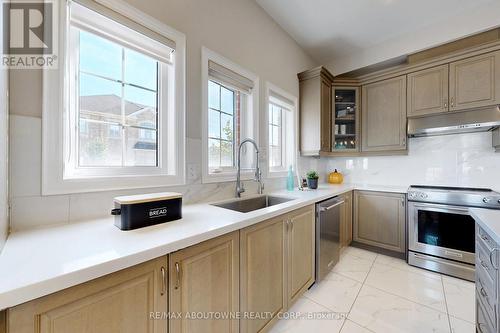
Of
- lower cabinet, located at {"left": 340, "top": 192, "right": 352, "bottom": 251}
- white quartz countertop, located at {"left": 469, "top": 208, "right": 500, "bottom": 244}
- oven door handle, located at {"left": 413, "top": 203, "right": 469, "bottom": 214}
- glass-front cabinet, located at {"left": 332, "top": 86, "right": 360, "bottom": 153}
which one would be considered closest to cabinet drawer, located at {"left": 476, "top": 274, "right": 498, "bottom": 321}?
white quartz countertop, located at {"left": 469, "top": 208, "right": 500, "bottom": 244}

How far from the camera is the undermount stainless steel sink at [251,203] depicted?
1.72 metres

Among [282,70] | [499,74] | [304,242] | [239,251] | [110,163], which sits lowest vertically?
[304,242]

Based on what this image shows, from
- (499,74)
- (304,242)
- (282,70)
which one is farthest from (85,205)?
(499,74)

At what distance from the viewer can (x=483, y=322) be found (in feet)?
3.61

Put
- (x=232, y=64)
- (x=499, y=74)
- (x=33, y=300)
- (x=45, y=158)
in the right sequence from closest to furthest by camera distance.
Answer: (x=33, y=300) < (x=45, y=158) < (x=232, y=64) < (x=499, y=74)

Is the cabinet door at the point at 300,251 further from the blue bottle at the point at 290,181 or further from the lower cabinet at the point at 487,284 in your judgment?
the lower cabinet at the point at 487,284

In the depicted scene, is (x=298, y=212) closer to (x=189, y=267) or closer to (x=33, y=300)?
(x=189, y=267)

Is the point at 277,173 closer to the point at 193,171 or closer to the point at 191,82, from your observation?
the point at 193,171

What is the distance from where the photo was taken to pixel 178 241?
0.83 meters

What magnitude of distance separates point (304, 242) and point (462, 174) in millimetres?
2281

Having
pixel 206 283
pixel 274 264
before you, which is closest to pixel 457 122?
pixel 274 264

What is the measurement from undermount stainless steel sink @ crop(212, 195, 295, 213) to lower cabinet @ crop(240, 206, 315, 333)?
38cm

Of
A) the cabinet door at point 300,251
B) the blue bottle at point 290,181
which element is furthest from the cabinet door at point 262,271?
the blue bottle at point 290,181

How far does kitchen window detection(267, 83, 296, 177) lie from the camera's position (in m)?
2.57
